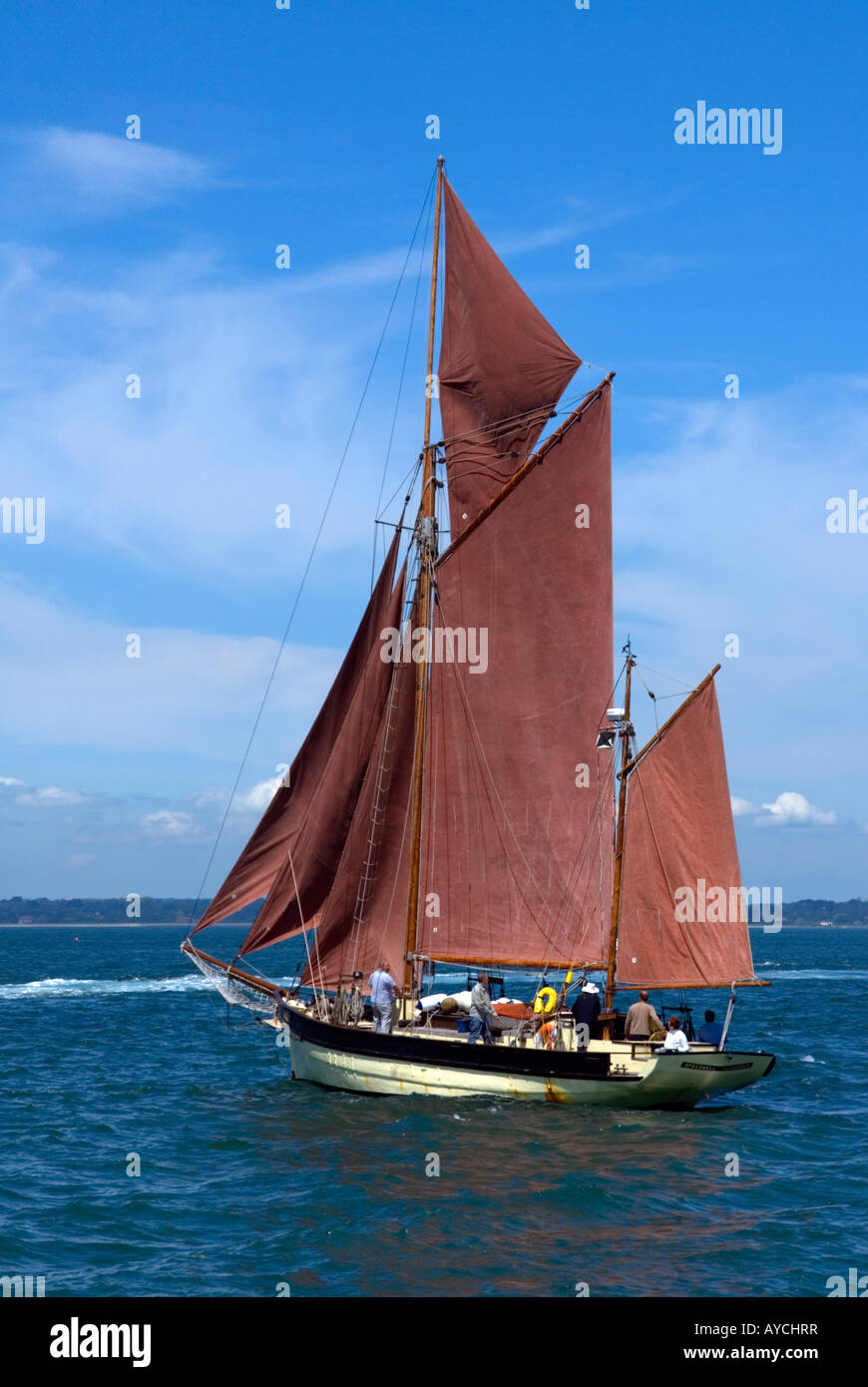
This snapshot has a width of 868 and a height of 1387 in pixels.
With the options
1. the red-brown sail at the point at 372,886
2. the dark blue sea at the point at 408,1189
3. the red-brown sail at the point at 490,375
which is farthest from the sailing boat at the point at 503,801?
the dark blue sea at the point at 408,1189

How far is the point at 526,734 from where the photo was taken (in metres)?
33.4

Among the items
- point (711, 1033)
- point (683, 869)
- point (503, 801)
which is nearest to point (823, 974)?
point (683, 869)

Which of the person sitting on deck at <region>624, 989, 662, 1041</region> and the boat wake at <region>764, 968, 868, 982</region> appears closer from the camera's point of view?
the person sitting on deck at <region>624, 989, 662, 1041</region>

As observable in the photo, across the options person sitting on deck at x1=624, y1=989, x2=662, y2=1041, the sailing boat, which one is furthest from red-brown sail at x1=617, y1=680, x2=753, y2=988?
person sitting on deck at x1=624, y1=989, x2=662, y2=1041

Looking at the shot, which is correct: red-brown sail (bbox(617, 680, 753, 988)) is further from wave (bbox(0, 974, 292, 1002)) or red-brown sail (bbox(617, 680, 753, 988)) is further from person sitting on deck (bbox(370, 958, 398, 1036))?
wave (bbox(0, 974, 292, 1002))

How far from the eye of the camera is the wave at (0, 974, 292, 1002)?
230 ft

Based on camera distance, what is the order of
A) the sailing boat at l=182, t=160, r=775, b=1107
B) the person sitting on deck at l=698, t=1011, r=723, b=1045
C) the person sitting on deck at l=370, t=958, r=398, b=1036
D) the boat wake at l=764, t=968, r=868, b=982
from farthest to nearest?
the boat wake at l=764, t=968, r=868, b=982 < the sailing boat at l=182, t=160, r=775, b=1107 < the person sitting on deck at l=698, t=1011, r=723, b=1045 < the person sitting on deck at l=370, t=958, r=398, b=1036

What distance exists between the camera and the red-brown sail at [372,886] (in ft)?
108

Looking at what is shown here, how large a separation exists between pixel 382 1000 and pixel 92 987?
51.2 m

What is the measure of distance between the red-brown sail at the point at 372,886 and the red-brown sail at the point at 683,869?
5738 mm

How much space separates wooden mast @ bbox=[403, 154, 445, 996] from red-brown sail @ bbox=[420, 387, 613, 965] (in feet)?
1.36

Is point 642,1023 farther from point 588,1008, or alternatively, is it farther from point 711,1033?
point 711,1033
